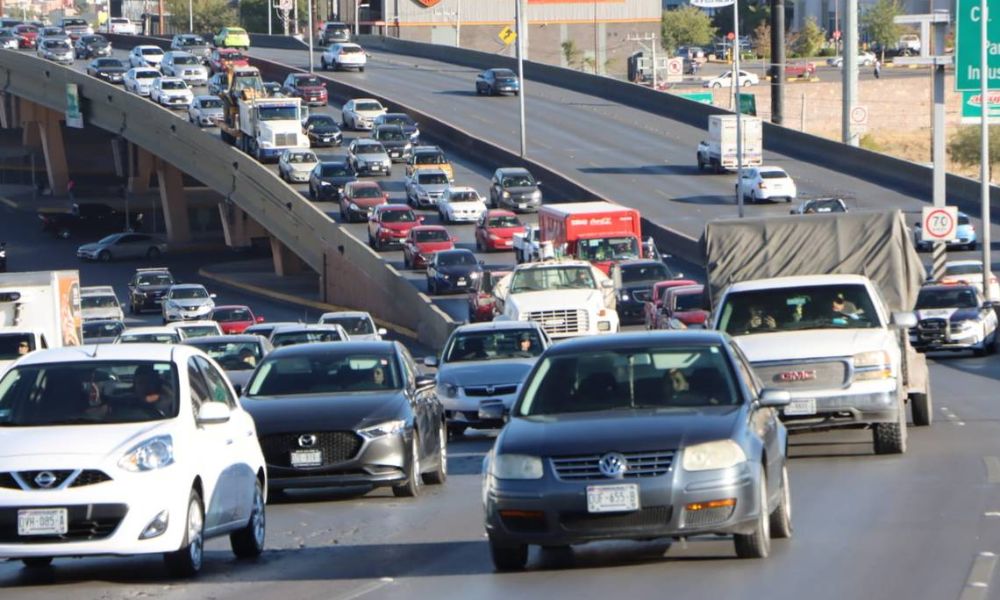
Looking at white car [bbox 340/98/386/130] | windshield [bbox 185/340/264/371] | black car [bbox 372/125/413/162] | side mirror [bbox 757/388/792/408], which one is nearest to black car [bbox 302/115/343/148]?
black car [bbox 372/125/413/162]

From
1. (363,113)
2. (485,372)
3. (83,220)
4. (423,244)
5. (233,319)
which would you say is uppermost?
(363,113)

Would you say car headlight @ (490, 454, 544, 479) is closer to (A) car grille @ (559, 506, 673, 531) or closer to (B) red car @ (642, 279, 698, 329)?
(A) car grille @ (559, 506, 673, 531)

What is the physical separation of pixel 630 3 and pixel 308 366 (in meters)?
145

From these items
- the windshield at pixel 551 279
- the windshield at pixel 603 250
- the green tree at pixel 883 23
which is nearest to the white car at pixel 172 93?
the windshield at pixel 603 250

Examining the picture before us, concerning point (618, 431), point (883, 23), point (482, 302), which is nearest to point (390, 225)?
point (482, 302)

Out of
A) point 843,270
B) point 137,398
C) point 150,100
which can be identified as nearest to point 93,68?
point 150,100

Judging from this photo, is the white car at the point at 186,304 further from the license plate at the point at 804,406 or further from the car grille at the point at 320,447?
the car grille at the point at 320,447

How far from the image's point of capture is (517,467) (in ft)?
37.0

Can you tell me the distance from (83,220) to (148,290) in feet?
114

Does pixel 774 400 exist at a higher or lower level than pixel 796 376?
higher

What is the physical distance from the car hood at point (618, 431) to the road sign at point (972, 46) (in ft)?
114

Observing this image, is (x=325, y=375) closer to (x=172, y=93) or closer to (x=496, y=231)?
(x=496, y=231)

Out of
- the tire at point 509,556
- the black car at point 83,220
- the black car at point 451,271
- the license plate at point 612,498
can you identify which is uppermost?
the license plate at point 612,498

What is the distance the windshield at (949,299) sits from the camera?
132 ft
